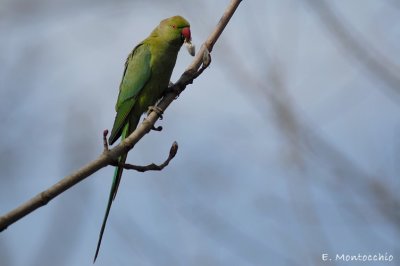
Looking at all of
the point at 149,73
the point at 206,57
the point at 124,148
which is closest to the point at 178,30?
the point at 149,73

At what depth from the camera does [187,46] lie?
4.70 metres

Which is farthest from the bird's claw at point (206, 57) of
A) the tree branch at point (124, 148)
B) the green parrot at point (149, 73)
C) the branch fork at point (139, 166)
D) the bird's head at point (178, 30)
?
the bird's head at point (178, 30)

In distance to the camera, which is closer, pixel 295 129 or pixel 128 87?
pixel 295 129

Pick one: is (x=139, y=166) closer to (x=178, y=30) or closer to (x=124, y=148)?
(x=124, y=148)

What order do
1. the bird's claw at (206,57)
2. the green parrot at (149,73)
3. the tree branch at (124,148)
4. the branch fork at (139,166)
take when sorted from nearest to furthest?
the tree branch at (124,148) < the branch fork at (139,166) < the bird's claw at (206,57) < the green parrot at (149,73)

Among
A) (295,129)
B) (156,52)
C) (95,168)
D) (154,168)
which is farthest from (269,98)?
(156,52)

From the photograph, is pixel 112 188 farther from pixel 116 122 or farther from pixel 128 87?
pixel 128 87

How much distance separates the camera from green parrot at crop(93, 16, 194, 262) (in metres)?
4.80

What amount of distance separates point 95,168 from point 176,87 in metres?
1.48

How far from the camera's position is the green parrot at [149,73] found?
4805mm

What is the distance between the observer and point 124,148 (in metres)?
2.78

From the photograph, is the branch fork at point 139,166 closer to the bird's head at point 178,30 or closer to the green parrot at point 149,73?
the green parrot at point 149,73

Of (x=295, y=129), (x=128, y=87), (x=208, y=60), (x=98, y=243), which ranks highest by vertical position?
(x=128, y=87)

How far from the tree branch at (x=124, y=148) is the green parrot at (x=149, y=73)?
0.86 metres
